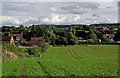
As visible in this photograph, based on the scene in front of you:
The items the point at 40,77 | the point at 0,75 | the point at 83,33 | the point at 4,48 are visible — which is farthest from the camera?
the point at 83,33

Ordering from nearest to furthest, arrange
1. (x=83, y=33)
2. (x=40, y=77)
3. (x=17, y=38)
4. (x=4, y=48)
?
(x=40, y=77) < (x=4, y=48) < (x=17, y=38) < (x=83, y=33)

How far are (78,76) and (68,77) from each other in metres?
0.83

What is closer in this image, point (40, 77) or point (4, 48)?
point (40, 77)

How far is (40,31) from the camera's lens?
387 feet

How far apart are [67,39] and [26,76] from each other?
86.0m

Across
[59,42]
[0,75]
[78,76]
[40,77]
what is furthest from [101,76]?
[59,42]

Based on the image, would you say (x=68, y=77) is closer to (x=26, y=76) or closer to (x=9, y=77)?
(x=26, y=76)

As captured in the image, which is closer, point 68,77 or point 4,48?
point 68,77

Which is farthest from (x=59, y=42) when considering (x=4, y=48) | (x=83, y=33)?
(x=4, y=48)

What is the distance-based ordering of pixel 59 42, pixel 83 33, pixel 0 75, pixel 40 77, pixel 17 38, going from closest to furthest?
pixel 40 77 < pixel 0 75 < pixel 59 42 < pixel 17 38 < pixel 83 33

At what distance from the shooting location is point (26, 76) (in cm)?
1211

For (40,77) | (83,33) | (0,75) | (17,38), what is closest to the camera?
(40,77)

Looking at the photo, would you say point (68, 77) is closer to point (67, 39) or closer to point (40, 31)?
point (67, 39)

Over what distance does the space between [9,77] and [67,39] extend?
86427 mm
